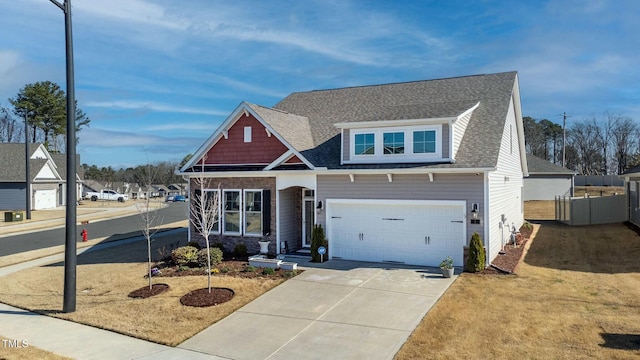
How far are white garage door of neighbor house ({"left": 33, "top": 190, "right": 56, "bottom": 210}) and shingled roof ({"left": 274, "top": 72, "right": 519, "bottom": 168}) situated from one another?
34.2 metres

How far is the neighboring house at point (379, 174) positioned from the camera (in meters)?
14.6

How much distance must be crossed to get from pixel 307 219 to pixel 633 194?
19.4 m

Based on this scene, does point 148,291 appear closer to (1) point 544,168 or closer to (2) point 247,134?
(2) point 247,134

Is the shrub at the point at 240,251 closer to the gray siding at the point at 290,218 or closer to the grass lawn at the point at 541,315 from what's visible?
the gray siding at the point at 290,218

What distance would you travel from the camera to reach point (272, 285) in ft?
42.4

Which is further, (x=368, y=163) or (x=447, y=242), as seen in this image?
(x=368, y=163)

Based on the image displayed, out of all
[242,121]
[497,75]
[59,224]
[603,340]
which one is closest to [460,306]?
[603,340]

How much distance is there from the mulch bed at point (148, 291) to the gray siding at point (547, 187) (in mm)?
37292

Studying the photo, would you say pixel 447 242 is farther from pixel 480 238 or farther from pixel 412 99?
pixel 412 99

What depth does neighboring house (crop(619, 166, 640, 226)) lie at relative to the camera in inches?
887

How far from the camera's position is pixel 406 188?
49.7ft

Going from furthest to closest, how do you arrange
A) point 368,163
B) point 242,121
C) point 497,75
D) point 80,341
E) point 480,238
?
Result: point 497,75 → point 242,121 → point 368,163 → point 480,238 → point 80,341

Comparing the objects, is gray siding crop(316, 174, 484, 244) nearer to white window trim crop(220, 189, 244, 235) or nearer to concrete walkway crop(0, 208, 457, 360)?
concrete walkway crop(0, 208, 457, 360)

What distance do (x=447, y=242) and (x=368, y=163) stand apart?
401 centimetres
